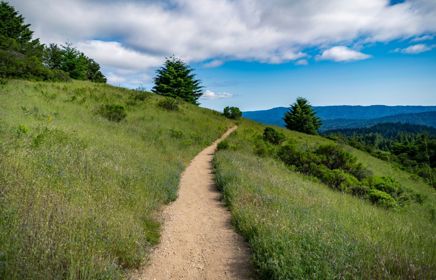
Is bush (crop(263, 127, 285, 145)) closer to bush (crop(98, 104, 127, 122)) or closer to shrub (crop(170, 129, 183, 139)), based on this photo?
shrub (crop(170, 129, 183, 139))

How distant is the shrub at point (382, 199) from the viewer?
1002 centimetres

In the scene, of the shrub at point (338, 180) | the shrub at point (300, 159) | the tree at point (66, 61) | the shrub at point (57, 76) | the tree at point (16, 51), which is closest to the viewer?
the shrub at point (338, 180)

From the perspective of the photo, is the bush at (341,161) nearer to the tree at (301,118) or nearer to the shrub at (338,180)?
the shrub at (338,180)

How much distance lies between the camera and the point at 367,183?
40.8ft

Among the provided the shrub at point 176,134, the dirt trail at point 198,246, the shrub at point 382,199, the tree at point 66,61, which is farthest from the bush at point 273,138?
the tree at point 66,61

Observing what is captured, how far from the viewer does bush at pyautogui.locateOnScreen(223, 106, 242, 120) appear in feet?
122

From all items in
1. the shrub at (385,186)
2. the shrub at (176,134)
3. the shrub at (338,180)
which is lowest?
the shrub at (385,186)

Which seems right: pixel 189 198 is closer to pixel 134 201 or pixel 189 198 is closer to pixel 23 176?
pixel 134 201

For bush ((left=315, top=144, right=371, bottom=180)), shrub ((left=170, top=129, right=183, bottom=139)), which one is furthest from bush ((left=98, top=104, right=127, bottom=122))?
bush ((left=315, top=144, right=371, bottom=180))

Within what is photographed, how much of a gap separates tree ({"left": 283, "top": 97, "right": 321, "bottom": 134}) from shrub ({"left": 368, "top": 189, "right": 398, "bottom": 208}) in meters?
39.9

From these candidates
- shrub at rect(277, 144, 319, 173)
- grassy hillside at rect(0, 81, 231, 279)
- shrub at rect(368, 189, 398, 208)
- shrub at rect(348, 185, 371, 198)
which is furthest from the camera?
shrub at rect(277, 144, 319, 173)

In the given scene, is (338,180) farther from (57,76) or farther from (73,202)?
(57,76)

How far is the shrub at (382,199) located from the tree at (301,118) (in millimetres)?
39929

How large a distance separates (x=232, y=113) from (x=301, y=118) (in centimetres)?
1904
